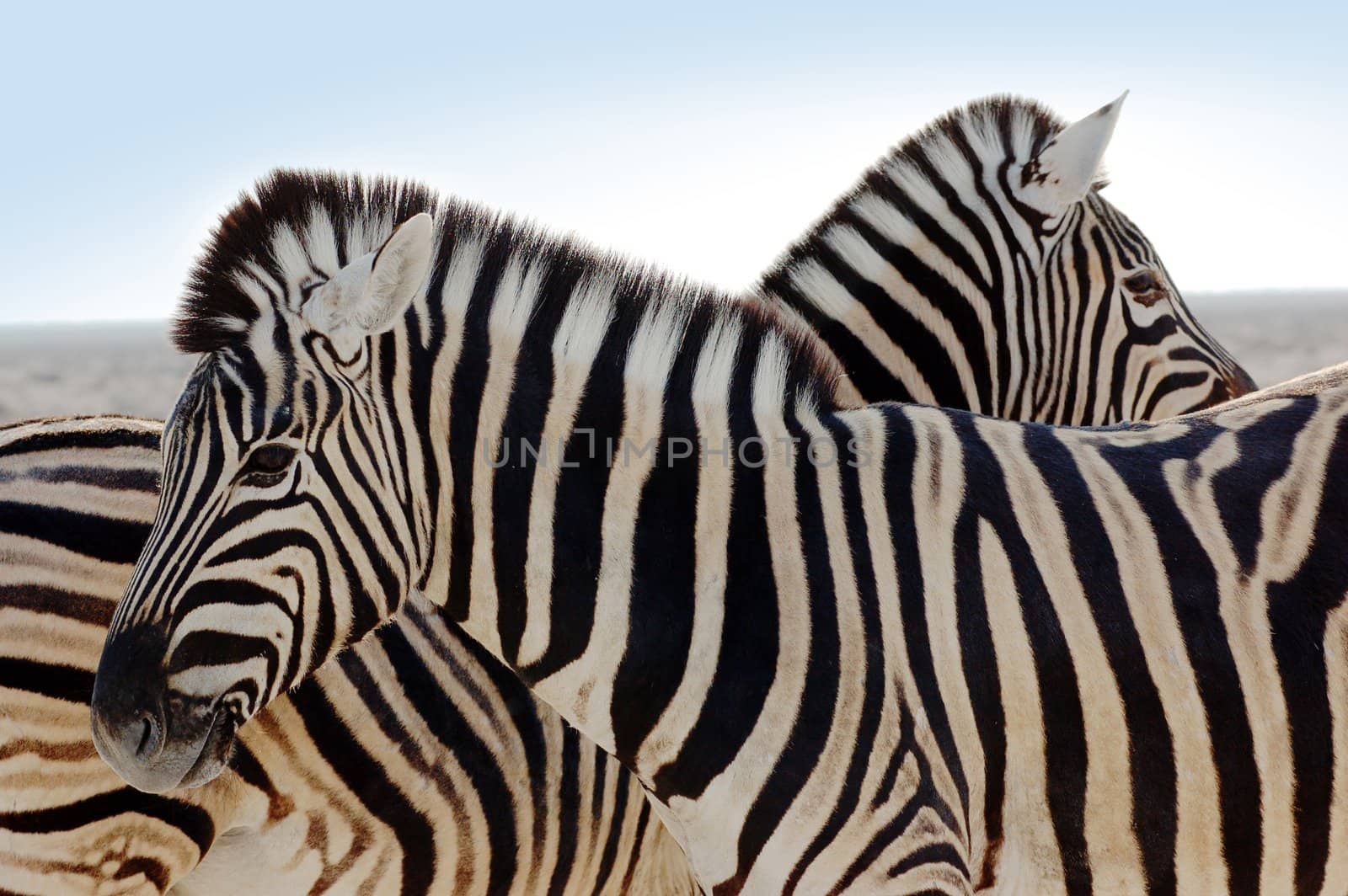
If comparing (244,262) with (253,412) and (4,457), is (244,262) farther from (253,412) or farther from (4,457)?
(4,457)

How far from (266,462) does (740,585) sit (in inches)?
45.9

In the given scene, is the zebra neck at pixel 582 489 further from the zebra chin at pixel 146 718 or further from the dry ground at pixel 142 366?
the dry ground at pixel 142 366

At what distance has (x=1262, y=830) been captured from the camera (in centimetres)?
269

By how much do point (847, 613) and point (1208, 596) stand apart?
92 centimetres

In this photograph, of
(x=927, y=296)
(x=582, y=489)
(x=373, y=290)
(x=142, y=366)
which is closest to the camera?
(x=373, y=290)

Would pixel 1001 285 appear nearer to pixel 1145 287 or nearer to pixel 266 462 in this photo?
pixel 1145 287

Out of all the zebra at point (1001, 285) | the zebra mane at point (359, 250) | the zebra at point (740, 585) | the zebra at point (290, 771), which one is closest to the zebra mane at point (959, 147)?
the zebra at point (1001, 285)

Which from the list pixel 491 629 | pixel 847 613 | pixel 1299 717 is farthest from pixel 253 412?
pixel 1299 717

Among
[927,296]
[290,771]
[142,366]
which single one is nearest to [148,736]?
[290,771]

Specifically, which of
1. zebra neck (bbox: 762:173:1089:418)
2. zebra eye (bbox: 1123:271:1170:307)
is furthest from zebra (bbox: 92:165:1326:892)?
zebra eye (bbox: 1123:271:1170:307)

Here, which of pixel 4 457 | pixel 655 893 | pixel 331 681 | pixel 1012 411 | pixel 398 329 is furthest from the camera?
pixel 1012 411

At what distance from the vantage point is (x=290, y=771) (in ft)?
10.2

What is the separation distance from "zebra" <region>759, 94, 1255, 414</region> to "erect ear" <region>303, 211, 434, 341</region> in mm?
2080

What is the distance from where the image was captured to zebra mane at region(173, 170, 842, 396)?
2.80m
